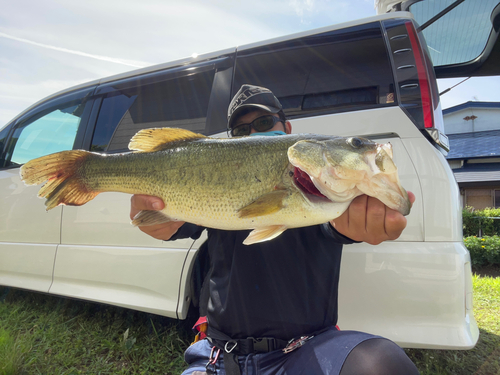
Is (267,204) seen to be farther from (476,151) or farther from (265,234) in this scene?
(476,151)

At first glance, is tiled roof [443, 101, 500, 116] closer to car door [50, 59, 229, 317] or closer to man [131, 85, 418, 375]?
car door [50, 59, 229, 317]

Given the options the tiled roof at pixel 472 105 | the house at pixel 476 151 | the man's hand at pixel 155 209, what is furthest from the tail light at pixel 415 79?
the tiled roof at pixel 472 105

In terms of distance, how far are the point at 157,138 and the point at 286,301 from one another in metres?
1.11

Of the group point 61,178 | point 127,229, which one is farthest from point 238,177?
point 127,229

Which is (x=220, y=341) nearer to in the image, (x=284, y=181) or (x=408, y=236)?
(x=284, y=181)

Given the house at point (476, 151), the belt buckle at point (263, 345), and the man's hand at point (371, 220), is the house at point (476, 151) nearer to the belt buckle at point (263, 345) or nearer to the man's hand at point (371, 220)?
the man's hand at point (371, 220)

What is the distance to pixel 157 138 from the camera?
1.70 metres

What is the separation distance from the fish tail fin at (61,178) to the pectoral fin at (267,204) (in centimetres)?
93

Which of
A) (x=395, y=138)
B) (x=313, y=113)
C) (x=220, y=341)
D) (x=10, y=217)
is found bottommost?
(x=220, y=341)

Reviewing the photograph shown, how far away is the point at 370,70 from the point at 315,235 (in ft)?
4.30

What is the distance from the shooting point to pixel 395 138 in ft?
6.58

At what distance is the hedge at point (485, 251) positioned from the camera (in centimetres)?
667

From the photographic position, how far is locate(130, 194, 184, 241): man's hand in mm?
1625

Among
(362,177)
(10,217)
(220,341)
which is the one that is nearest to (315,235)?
(362,177)
